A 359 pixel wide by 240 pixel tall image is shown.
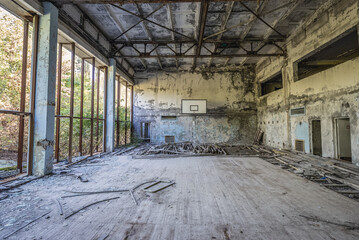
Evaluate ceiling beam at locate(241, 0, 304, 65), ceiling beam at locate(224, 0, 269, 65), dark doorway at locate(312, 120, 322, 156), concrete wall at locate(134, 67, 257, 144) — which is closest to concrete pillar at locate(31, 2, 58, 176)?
ceiling beam at locate(224, 0, 269, 65)

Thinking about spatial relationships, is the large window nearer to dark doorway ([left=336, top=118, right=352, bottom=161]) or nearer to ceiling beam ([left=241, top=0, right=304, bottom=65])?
ceiling beam ([left=241, top=0, right=304, bottom=65])

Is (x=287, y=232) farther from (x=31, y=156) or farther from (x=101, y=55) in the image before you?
(x=101, y=55)

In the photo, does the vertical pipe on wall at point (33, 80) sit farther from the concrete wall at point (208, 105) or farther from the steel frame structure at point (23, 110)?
the concrete wall at point (208, 105)

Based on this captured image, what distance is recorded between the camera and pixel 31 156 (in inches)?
173

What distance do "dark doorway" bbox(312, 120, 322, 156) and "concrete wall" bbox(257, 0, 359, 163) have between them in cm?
18

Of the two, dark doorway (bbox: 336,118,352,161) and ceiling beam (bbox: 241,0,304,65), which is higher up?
ceiling beam (bbox: 241,0,304,65)

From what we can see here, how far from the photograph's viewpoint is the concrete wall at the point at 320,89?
5445 mm

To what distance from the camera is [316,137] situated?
733 cm

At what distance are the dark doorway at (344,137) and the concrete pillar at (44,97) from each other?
362 inches

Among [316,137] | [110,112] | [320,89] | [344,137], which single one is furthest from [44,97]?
[316,137]

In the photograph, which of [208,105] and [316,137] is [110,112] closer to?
[208,105]

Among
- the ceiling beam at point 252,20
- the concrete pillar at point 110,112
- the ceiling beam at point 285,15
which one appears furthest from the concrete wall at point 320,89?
the concrete pillar at point 110,112

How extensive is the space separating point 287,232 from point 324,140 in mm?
6263

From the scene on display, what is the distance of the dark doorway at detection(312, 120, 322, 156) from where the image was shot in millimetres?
7284
